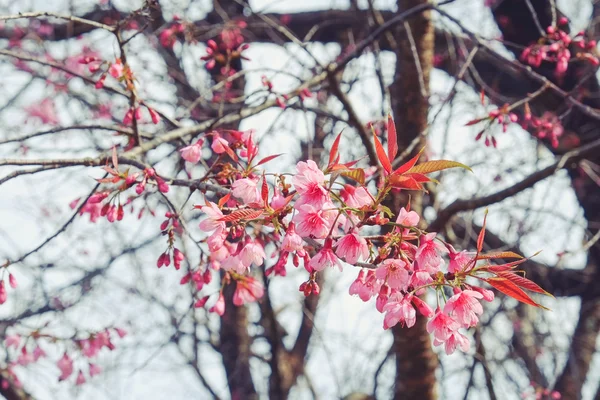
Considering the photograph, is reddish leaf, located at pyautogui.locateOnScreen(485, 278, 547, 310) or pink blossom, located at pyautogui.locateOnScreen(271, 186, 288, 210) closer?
reddish leaf, located at pyautogui.locateOnScreen(485, 278, 547, 310)

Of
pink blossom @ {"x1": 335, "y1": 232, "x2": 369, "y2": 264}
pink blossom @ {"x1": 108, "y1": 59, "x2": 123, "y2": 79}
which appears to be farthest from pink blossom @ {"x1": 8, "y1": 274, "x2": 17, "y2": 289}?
pink blossom @ {"x1": 335, "y1": 232, "x2": 369, "y2": 264}

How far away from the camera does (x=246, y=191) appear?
47.0 inches

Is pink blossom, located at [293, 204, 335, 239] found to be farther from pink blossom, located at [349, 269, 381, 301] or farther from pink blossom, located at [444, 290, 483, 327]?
pink blossom, located at [444, 290, 483, 327]

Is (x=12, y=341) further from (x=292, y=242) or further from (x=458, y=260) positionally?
(x=458, y=260)

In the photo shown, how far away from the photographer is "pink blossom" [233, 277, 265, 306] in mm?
1654

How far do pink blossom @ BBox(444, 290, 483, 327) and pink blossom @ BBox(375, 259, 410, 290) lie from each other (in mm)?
111

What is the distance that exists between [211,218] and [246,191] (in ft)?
0.28

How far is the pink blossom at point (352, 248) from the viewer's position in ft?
3.67

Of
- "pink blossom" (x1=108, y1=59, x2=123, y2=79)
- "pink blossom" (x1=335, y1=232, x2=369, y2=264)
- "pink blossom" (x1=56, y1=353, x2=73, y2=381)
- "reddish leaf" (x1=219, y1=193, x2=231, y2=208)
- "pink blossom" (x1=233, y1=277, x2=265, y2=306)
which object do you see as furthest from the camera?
"pink blossom" (x1=56, y1=353, x2=73, y2=381)

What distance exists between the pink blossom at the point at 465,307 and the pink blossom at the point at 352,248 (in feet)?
0.64

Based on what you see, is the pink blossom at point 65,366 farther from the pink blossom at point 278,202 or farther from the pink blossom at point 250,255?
the pink blossom at point 278,202

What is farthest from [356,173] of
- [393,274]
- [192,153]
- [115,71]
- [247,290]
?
[115,71]

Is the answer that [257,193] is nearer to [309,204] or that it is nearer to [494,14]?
[309,204]

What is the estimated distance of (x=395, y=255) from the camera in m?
1.14
